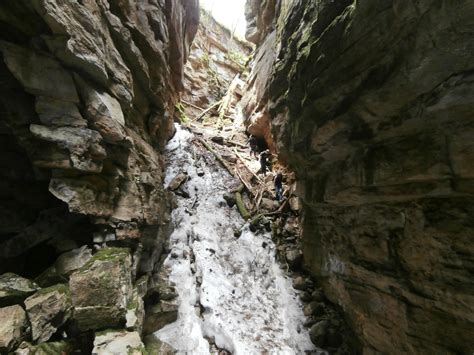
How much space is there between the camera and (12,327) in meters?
3.29

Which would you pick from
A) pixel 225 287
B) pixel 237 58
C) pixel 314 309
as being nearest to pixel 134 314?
pixel 225 287

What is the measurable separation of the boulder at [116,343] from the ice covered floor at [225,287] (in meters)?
1.87

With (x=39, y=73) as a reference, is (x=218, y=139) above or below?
above

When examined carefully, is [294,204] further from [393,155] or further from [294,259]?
[393,155]

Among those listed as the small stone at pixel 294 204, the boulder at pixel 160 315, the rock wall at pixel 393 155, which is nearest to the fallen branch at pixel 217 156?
the small stone at pixel 294 204

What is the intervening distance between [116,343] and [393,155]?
5.78 m

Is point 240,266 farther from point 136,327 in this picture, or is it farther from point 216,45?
point 216,45

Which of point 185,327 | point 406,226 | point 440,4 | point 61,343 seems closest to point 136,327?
point 61,343

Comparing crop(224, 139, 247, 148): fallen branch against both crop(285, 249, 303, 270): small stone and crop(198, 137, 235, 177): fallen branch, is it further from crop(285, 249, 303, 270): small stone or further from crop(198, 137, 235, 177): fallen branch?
crop(285, 249, 303, 270): small stone

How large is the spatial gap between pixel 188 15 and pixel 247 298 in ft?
43.5

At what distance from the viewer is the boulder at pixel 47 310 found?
11.7 ft

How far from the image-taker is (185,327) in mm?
5898

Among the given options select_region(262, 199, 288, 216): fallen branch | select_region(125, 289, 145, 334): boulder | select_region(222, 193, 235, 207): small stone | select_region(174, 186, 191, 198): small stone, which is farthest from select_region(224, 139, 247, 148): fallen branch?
select_region(125, 289, 145, 334): boulder

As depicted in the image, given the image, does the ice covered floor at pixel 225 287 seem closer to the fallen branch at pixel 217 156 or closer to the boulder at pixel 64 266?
the fallen branch at pixel 217 156
